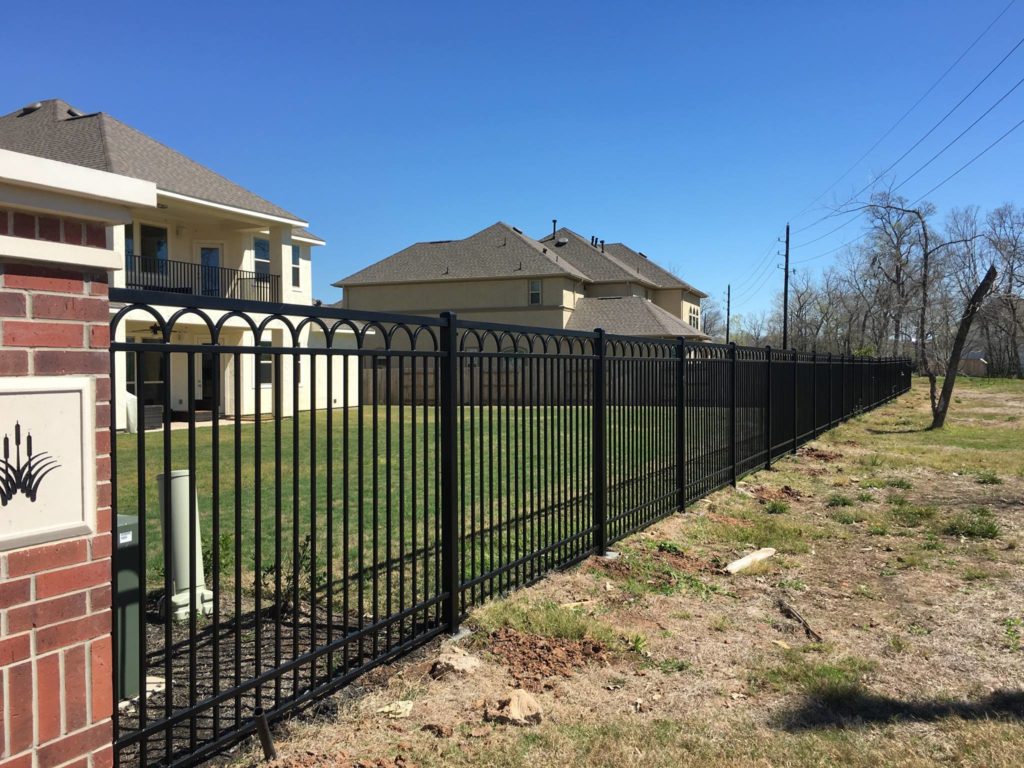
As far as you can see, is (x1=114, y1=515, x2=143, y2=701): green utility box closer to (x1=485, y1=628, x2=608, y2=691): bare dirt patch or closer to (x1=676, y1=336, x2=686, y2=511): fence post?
(x1=485, y1=628, x2=608, y2=691): bare dirt patch

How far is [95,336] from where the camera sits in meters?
2.46

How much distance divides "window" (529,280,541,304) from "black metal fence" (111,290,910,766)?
23322 mm

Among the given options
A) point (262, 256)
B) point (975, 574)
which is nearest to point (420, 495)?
point (975, 574)

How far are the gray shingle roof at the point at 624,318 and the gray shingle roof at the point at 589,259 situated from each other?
90.7 inches

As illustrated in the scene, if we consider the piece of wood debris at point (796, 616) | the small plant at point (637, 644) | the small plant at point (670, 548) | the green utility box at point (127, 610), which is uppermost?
the green utility box at point (127, 610)

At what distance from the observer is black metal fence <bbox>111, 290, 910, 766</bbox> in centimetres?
310

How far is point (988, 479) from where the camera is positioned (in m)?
10.8

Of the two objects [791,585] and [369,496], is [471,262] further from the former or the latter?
[791,585]

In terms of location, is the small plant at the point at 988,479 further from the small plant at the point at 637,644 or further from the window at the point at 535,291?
the window at the point at 535,291

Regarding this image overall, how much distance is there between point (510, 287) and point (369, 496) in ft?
91.2

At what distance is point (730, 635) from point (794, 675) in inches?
28.0

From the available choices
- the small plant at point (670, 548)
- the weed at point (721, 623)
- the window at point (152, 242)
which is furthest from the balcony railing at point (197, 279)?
the weed at point (721, 623)

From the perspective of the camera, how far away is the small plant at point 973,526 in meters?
7.55

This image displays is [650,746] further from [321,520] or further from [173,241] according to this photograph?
[173,241]
